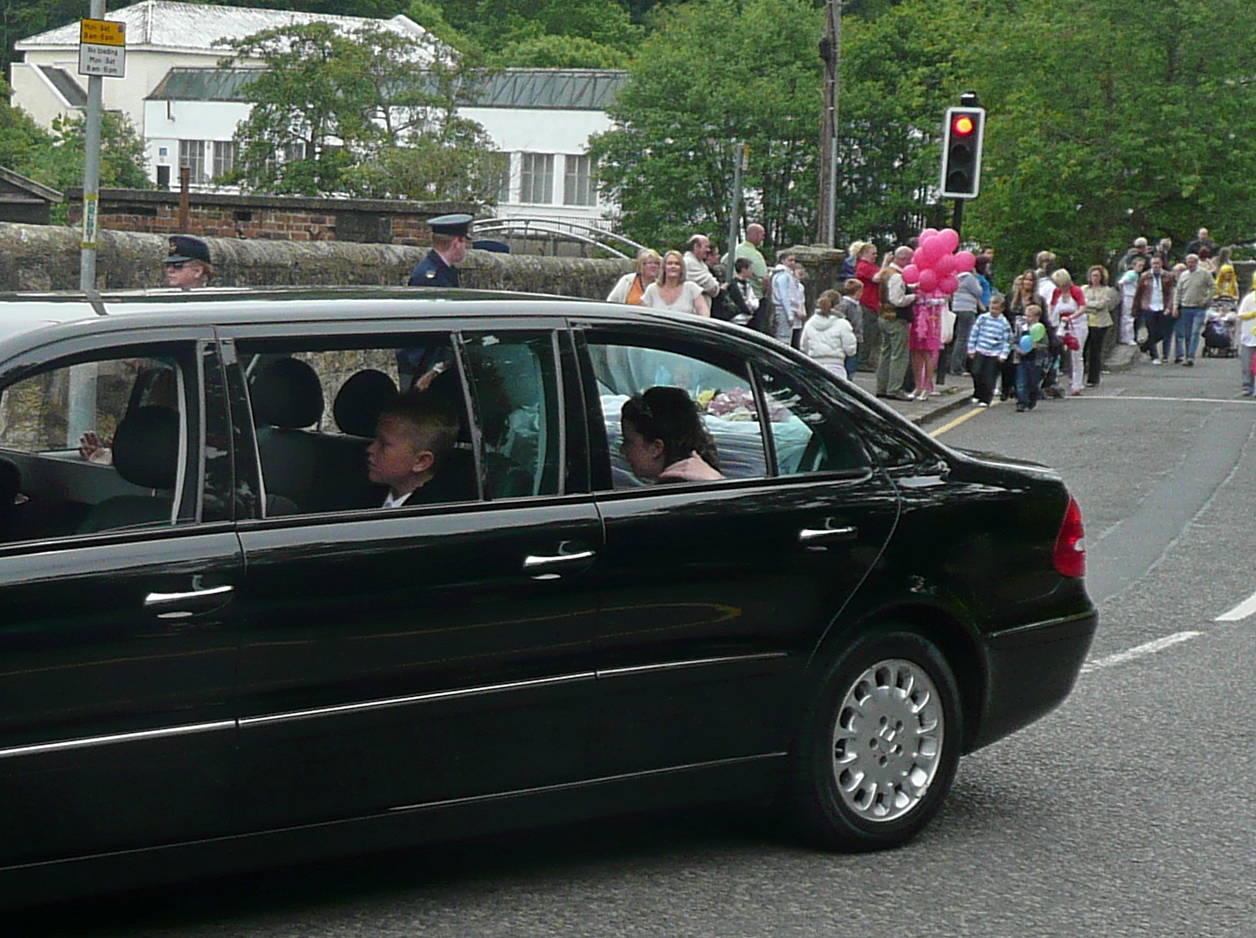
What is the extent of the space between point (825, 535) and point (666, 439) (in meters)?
0.55

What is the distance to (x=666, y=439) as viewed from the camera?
5.48 meters

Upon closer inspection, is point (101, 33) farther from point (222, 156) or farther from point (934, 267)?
point (222, 156)

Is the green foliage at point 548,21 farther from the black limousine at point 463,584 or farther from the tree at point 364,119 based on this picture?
the black limousine at point 463,584

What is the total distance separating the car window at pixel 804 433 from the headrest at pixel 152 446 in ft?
5.93

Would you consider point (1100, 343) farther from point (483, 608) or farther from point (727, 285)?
point (483, 608)

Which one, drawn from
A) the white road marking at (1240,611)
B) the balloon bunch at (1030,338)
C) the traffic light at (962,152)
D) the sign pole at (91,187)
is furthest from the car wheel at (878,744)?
the traffic light at (962,152)

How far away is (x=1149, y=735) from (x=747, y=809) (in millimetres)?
2253

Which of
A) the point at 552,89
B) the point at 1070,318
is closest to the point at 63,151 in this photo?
the point at 552,89

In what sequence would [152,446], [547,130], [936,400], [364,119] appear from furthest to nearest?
[547,130]
[364,119]
[936,400]
[152,446]

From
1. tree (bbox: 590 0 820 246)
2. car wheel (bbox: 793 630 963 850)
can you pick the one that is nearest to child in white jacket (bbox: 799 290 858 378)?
car wheel (bbox: 793 630 963 850)

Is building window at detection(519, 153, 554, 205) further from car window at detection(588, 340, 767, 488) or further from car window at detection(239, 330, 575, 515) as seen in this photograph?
car window at detection(239, 330, 575, 515)

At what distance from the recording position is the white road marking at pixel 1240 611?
1046cm

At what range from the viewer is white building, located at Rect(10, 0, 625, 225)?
105938 mm

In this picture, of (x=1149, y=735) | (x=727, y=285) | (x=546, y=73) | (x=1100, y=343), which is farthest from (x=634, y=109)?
(x=1149, y=735)
